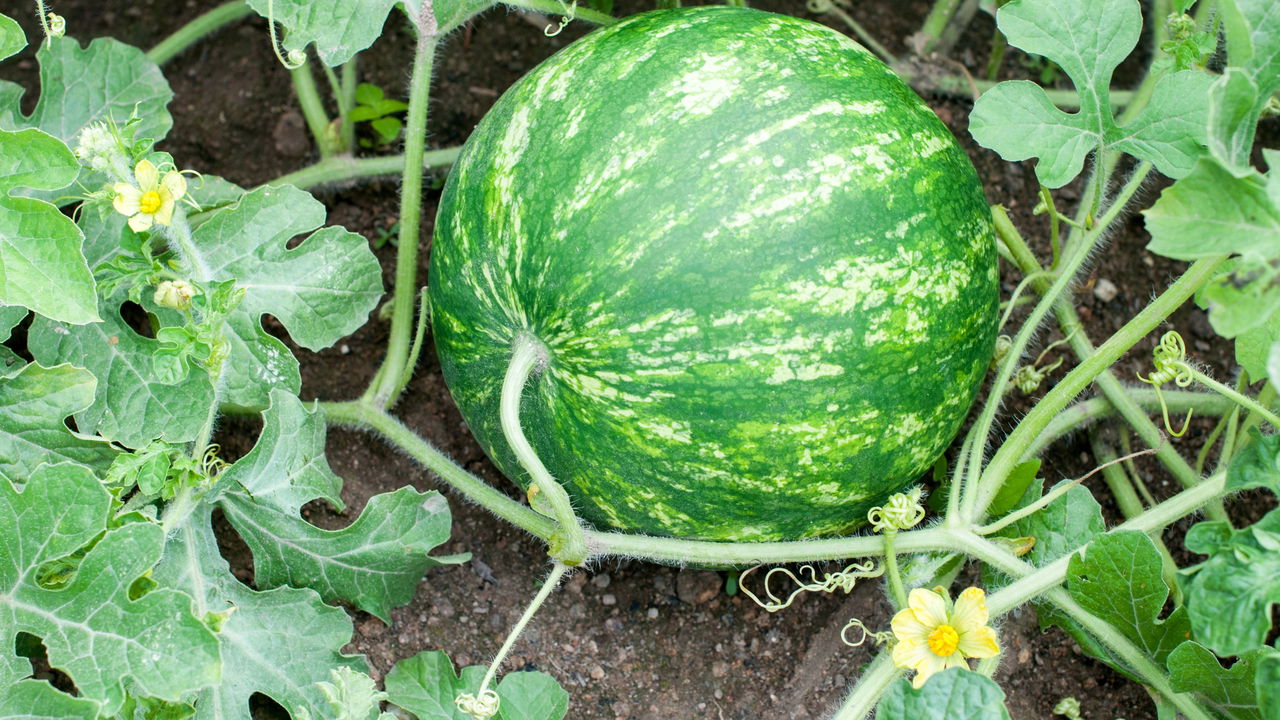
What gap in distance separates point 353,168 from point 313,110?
0.57 feet

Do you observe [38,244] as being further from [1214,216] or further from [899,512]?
[1214,216]

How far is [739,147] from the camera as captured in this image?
73.8 inches

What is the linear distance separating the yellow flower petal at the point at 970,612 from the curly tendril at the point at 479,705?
760 millimetres

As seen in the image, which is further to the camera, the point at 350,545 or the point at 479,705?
the point at 350,545

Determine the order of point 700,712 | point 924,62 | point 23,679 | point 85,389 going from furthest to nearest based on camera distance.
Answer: point 924,62
point 700,712
point 85,389
point 23,679

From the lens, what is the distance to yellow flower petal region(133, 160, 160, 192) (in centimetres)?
186

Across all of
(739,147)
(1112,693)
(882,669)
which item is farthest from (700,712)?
(739,147)

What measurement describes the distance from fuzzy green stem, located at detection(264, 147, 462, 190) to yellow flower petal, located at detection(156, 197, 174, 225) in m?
0.88

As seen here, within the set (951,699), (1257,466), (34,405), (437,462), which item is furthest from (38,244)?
(1257,466)

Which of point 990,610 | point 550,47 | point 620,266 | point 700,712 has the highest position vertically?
point 620,266

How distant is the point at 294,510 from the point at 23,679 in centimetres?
51

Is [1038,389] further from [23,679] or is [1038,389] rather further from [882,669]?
[23,679]

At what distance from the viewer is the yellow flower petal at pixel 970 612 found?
5.94 ft

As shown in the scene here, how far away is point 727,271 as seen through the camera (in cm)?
183
